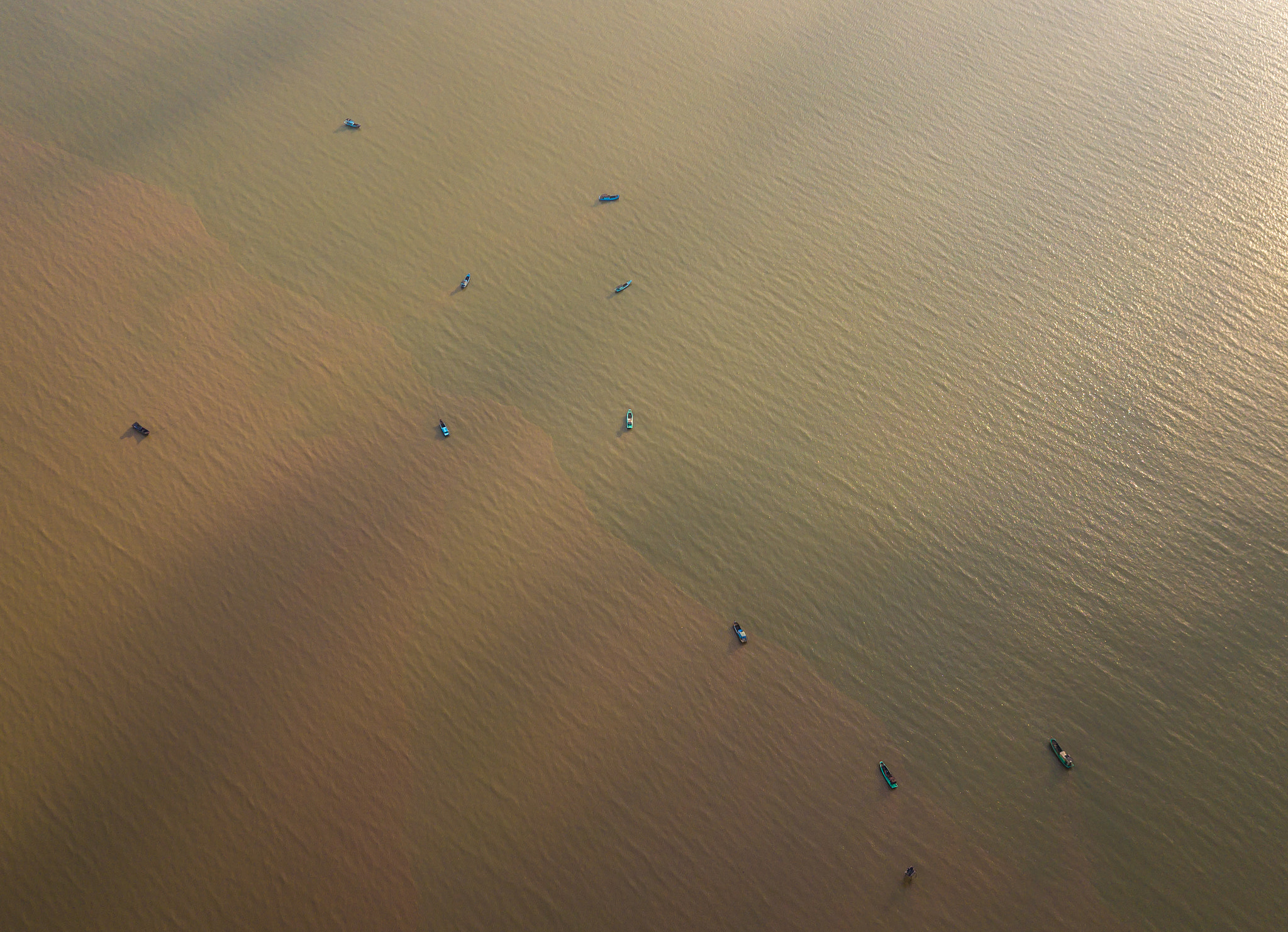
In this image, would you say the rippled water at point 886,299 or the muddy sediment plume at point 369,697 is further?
the rippled water at point 886,299

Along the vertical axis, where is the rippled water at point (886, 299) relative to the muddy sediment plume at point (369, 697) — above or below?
above

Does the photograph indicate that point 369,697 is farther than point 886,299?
No

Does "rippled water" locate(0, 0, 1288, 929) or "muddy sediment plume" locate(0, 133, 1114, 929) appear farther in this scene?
"rippled water" locate(0, 0, 1288, 929)

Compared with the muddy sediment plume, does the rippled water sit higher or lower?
higher

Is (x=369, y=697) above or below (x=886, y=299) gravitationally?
below
